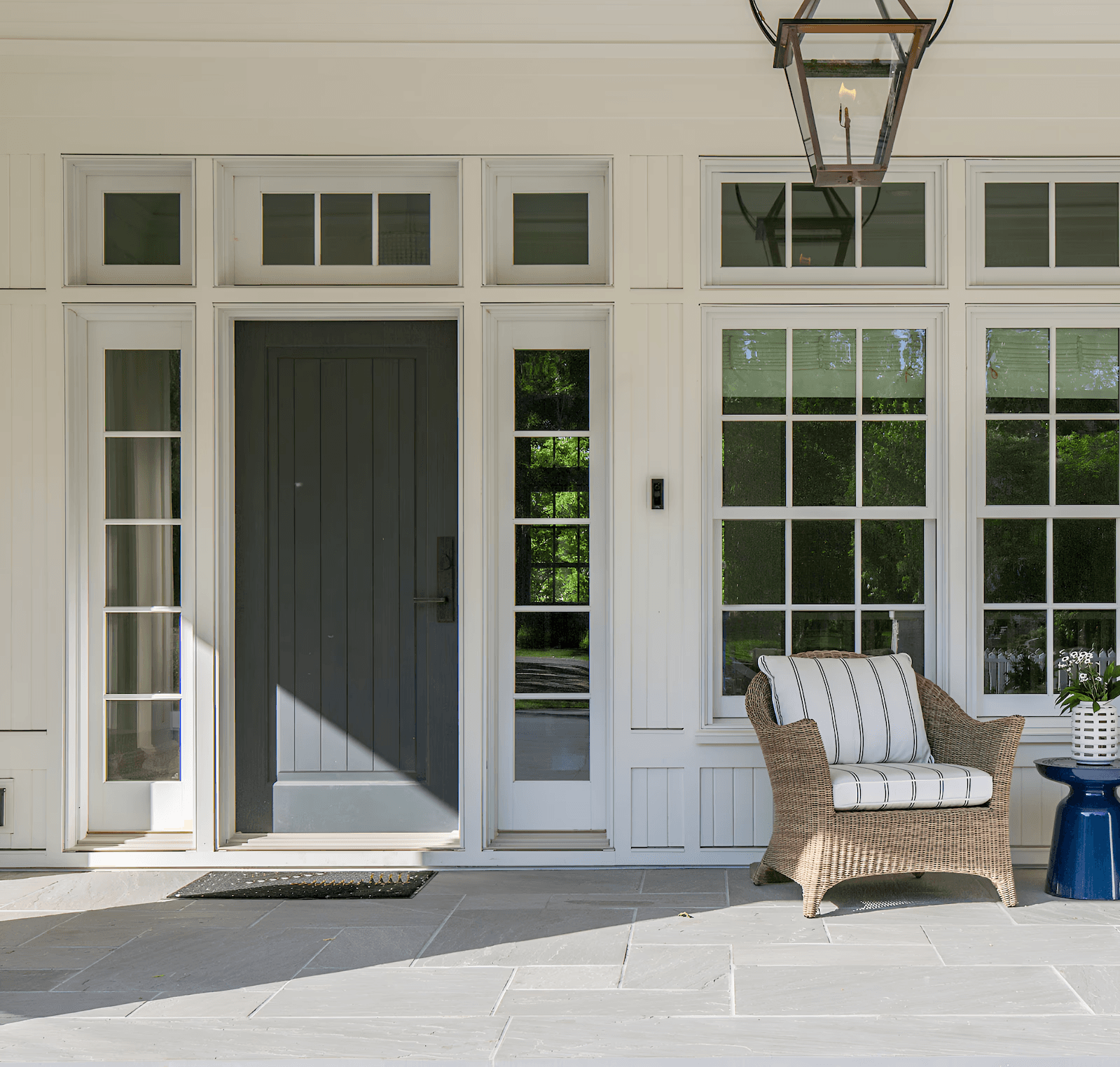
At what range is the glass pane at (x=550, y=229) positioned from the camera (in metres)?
4.54

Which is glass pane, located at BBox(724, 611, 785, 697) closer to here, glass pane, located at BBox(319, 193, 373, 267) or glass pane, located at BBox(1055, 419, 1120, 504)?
glass pane, located at BBox(1055, 419, 1120, 504)

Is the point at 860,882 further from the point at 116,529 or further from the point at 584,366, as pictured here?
the point at 116,529

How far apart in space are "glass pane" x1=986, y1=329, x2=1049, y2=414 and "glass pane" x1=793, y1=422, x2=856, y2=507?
0.60 metres

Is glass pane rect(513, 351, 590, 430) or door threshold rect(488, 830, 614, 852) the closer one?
door threshold rect(488, 830, 614, 852)

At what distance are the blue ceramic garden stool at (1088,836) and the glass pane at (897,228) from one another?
206 cm

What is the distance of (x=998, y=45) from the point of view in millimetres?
4238

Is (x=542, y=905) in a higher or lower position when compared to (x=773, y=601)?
lower

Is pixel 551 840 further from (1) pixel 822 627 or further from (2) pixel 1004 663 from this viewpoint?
(2) pixel 1004 663

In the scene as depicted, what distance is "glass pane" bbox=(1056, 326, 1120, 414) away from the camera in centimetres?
446

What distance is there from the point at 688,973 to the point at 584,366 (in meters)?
2.41

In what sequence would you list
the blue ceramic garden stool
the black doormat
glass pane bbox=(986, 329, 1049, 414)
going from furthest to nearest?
glass pane bbox=(986, 329, 1049, 414) < the black doormat < the blue ceramic garden stool

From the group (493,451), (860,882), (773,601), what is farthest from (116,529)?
(860,882)

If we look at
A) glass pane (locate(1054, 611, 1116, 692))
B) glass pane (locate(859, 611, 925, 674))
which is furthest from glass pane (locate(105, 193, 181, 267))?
glass pane (locate(1054, 611, 1116, 692))

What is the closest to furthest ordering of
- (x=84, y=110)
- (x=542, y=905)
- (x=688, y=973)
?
(x=688, y=973) < (x=542, y=905) < (x=84, y=110)
